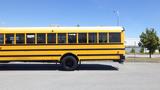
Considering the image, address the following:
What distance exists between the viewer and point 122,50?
20.6 metres

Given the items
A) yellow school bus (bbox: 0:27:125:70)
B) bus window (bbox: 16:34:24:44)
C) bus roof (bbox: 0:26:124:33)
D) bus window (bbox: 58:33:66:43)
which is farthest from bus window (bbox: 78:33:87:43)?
bus window (bbox: 16:34:24:44)

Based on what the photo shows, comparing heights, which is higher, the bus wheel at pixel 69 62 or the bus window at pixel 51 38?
the bus window at pixel 51 38

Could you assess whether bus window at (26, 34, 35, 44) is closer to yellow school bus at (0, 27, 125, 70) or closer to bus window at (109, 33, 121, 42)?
yellow school bus at (0, 27, 125, 70)

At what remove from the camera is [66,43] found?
2055cm

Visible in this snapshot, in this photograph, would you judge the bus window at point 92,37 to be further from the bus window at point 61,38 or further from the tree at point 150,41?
the tree at point 150,41

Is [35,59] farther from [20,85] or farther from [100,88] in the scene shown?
[100,88]

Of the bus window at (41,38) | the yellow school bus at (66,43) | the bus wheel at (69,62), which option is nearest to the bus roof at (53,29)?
the yellow school bus at (66,43)

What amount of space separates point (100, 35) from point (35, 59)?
384cm

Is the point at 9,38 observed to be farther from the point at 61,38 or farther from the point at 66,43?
the point at 66,43

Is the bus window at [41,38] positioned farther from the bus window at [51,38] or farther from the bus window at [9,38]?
the bus window at [9,38]

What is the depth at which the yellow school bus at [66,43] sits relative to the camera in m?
20.5

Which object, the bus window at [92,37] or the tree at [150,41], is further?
the tree at [150,41]

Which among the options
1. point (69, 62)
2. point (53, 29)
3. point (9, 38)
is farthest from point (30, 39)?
point (69, 62)

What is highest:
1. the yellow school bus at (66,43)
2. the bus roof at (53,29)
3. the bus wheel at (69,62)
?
the bus roof at (53,29)
